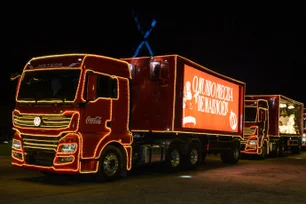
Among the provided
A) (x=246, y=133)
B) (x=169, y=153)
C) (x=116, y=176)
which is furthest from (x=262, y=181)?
(x=246, y=133)

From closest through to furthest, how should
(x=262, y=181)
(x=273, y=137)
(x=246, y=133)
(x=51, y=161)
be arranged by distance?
(x=51, y=161) < (x=262, y=181) < (x=246, y=133) < (x=273, y=137)

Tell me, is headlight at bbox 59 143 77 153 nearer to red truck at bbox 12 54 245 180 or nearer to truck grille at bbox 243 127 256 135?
red truck at bbox 12 54 245 180

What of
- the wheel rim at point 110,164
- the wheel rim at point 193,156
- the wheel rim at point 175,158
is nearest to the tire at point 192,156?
the wheel rim at point 193,156

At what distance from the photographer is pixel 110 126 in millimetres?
11461

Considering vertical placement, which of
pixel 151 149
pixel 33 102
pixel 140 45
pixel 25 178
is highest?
pixel 140 45

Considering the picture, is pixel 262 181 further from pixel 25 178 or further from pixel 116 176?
pixel 25 178

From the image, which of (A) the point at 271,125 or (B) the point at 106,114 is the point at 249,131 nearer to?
(A) the point at 271,125

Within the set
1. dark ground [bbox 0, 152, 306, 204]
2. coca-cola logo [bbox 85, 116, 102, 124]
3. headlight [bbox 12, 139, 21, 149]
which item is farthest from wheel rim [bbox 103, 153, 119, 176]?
headlight [bbox 12, 139, 21, 149]

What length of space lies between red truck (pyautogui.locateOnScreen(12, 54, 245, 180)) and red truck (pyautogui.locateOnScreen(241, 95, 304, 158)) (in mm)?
6644

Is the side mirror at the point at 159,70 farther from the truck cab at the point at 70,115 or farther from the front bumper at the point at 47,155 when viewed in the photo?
the front bumper at the point at 47,155

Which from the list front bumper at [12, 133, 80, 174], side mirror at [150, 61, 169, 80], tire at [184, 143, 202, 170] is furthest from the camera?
tire at [184, 143, 202, 170]

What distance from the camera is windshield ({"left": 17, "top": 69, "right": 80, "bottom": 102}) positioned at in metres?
10.7

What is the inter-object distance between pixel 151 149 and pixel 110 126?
231cm

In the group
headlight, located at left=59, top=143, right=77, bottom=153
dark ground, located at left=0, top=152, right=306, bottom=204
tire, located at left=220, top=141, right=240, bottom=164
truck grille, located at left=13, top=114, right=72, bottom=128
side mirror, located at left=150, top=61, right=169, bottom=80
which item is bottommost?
dark ground, located at left=0, top=152, right=306, bottom=204
